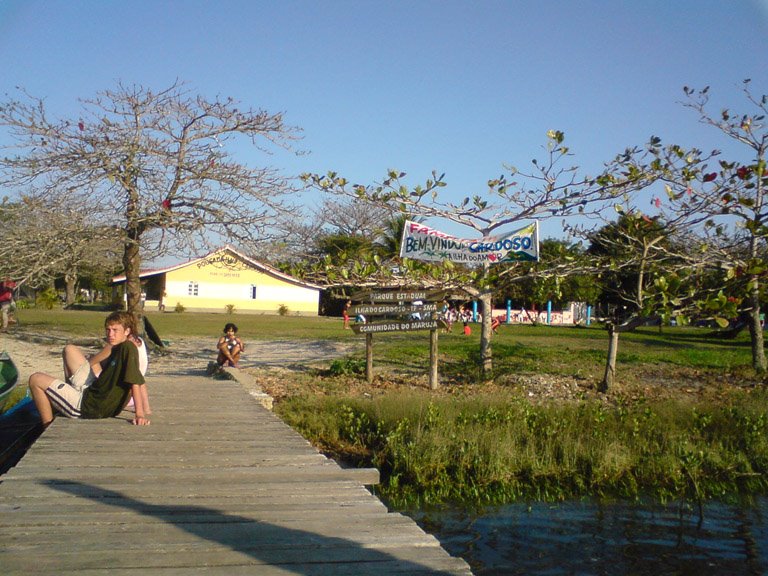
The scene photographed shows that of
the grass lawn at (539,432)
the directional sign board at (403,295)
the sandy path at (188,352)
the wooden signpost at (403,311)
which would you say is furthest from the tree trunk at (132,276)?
the directional sign board at (403,295)

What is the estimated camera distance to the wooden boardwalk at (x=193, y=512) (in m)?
4.57

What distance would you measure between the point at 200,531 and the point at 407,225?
38.1 ft

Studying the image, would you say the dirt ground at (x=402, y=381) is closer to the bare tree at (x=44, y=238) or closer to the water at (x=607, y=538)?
the bare tree at (x=44, y=238)

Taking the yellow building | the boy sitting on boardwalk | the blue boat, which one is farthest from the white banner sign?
the yellow building

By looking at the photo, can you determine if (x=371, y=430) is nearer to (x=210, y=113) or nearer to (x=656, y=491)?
(x=656, y=491)

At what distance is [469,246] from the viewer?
1617 centimetres

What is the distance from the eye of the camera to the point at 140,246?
20688 mm

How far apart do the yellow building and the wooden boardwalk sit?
47.2 metres

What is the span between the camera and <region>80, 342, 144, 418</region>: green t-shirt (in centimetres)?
877

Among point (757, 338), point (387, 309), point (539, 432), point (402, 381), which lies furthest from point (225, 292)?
point (539, 432)

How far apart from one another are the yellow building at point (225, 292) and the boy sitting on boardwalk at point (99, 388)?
45441mm

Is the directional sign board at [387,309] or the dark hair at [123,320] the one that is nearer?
the dark hair at [123,320]

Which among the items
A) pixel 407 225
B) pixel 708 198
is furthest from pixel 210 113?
pixel 708 198

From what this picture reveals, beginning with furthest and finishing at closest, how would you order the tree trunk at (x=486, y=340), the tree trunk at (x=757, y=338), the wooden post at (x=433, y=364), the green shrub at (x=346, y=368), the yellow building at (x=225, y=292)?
the yellow building at (x=225, y=292)
the green shrub at (x=346, y=368)
the tree trunk at (x=757, y=338)
the tree trunk at (x=486, y=340)
the wooden post at (x=433, y=364)
